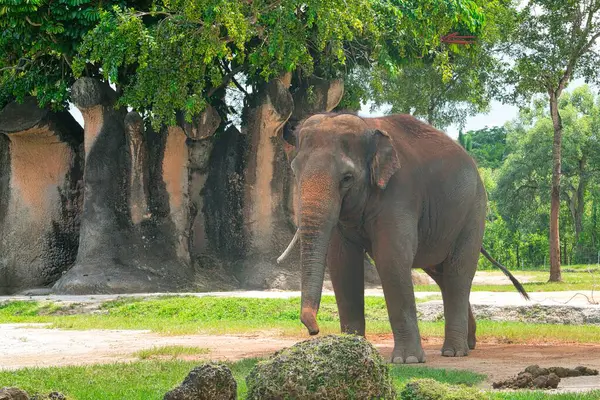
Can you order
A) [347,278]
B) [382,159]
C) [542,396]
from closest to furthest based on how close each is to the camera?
[542,396]
[382,159]
[347,278]

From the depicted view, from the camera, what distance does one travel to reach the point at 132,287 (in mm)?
21422

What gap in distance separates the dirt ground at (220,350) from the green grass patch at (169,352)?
0.40 ft

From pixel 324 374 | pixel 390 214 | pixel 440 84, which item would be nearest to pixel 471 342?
pixel 390 214

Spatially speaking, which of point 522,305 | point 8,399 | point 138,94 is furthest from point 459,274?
point 138,94

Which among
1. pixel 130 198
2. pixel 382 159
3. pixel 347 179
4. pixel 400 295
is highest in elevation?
pixel 130 198

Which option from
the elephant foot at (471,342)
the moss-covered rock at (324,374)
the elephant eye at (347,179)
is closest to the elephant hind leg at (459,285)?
the elephant foot at (471,342)

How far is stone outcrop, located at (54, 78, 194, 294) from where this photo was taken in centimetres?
2225

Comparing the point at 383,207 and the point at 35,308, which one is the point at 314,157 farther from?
the point at 35,308

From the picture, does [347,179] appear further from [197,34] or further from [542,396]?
[197,34]

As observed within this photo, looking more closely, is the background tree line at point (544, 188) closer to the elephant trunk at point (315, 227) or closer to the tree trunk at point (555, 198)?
the tree trunk at point (555, 198)

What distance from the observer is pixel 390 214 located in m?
9.80

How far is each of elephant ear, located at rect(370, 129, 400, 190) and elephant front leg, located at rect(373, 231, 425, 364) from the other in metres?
0.62

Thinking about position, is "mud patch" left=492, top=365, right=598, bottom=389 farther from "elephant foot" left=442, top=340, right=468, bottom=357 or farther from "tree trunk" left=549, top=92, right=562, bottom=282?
"tree trunk" left=549, top=92, right=562, bottom=282

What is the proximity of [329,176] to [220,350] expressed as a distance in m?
2.64
